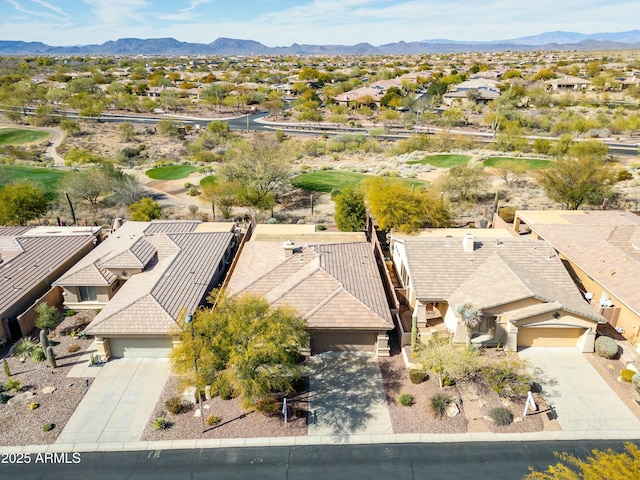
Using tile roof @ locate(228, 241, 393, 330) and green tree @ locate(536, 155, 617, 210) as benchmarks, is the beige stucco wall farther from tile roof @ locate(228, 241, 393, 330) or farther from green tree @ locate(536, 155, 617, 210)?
green tree @ locate(536, 155, 617, 210)

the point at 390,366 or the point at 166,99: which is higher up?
the point at 166,99

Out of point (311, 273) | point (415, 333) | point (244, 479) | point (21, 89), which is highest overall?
point (21, 89)

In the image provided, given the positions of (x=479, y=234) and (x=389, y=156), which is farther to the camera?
(x=389, y=156)

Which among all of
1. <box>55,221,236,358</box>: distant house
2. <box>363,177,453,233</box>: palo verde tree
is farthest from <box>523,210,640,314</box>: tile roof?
<box>55,221,236,358</box>: distant house

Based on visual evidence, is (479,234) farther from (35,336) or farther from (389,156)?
(389,156)

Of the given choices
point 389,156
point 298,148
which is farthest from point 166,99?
point 389,156

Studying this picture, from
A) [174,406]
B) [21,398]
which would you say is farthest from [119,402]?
[21,398]

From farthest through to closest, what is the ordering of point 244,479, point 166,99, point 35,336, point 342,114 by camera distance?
1. point 166,99
2. point 342,114
3. point 35,336
4. point 244,479
